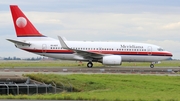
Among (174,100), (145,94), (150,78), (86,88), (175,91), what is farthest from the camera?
(150,78)

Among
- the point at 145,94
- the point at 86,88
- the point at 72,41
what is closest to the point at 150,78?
the point at 86,88

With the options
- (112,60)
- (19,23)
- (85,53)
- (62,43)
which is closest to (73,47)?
(85,53)

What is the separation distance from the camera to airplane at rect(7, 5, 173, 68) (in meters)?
52.2

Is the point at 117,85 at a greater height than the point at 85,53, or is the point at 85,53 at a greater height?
the point at 85,53

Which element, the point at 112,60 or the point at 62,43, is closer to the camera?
the point at 62,43

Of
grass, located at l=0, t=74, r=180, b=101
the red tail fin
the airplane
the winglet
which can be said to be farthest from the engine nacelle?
grass, located at l=0, t=74, r=180, b=101

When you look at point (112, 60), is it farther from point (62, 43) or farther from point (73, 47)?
point (62, 43)

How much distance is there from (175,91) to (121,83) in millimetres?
4977

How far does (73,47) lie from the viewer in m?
52.7

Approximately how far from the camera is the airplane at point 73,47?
52.2m

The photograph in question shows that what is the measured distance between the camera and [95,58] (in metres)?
52.3

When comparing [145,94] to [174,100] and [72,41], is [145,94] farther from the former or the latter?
[72,41]

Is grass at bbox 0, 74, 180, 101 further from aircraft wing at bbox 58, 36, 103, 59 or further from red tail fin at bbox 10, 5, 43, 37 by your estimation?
red tail fin at bbox 10, 5, 43, 37

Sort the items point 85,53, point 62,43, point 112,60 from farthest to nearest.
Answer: point 85,53 → point 112,60 → point 62,43
